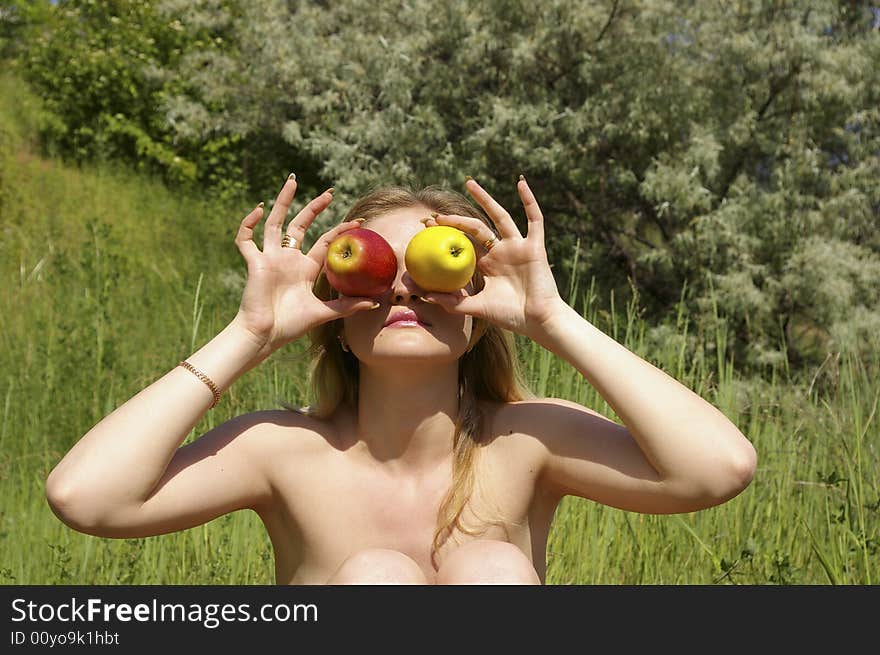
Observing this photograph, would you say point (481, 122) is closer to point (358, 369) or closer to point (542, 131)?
point (542, 131)

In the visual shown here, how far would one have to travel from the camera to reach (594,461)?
76.2 inches

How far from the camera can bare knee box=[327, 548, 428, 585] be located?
1.73 m

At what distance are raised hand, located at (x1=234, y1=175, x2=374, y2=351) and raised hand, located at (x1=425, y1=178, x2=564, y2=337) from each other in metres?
0.21

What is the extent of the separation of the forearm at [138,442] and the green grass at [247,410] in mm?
940

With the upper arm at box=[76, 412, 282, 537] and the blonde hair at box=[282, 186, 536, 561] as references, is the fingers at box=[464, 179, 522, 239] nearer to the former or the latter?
the blonde hair at box=[282, 186, 536, 561]

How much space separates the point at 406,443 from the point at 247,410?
2351mm

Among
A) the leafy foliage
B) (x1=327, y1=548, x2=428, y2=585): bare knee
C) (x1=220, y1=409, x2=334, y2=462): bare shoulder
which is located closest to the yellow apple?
(x1=220, y1=409, x2=334, y2=462): bare shoulder

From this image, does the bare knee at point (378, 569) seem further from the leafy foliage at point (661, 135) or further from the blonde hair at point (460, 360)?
the leafy foliage at point (661, 135)

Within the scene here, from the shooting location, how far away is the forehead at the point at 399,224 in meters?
2.05

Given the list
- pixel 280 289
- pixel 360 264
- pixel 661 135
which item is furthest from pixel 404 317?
pixel 661 135

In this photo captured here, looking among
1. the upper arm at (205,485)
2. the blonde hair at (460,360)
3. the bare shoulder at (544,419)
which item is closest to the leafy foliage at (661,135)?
the blonde hair at (460,360)

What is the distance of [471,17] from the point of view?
6430 mm
